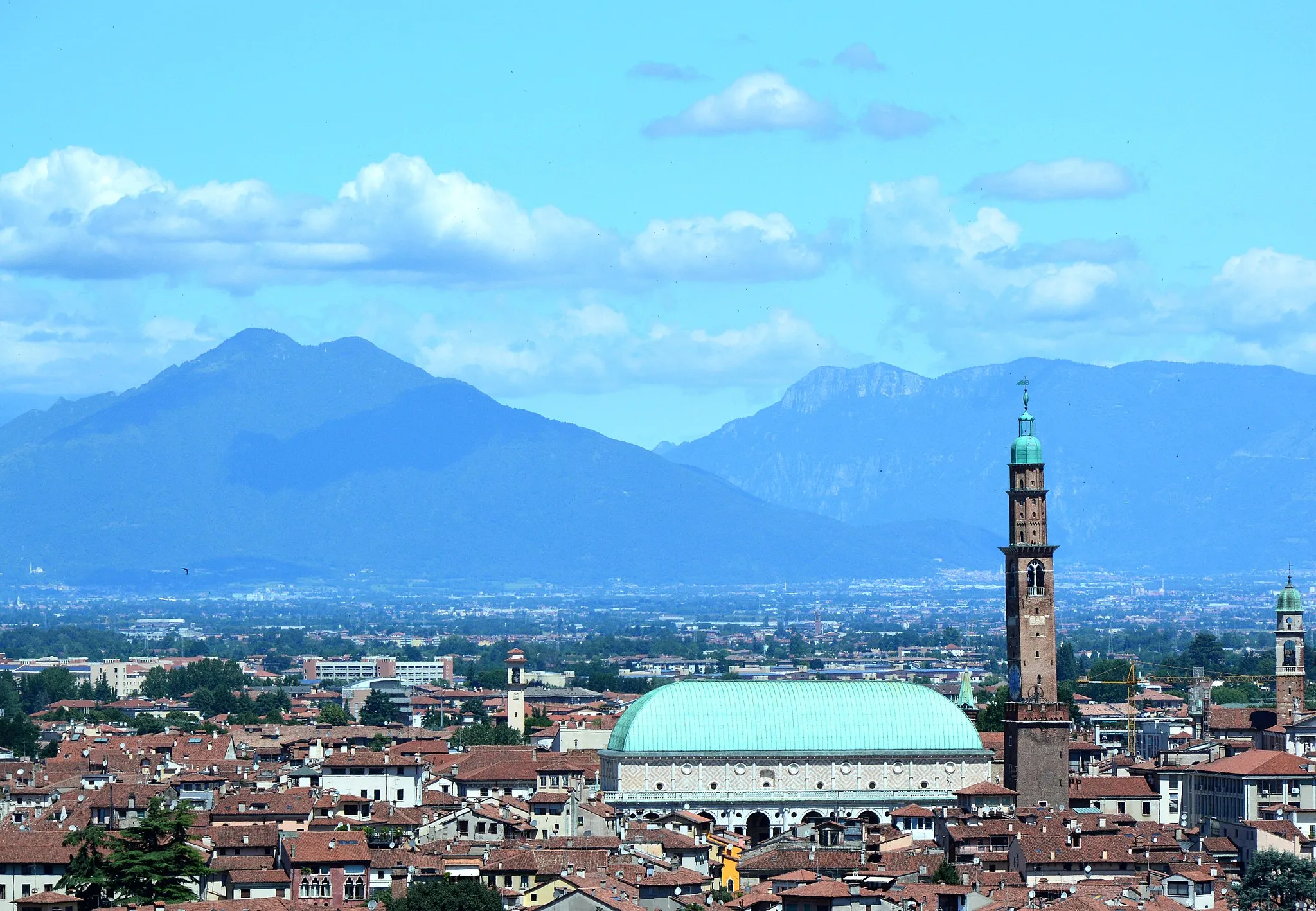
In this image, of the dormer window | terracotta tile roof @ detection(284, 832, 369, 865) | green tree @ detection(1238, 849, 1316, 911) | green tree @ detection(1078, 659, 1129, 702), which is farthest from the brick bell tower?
green tree @ detection(1078, 659, 1129, 702)

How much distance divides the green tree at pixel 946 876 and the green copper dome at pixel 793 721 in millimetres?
24688

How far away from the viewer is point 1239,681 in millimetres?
159375

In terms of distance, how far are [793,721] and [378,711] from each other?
61817 millimetres

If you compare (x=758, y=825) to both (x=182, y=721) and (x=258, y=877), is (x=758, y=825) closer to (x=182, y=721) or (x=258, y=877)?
(x=258, y=877)

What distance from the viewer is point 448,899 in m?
57.1

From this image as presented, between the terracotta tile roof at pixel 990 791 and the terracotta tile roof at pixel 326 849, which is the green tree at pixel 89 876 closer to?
the terracotta tile roof at pixel 326 849

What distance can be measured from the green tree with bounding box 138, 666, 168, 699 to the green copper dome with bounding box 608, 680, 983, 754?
8291cm

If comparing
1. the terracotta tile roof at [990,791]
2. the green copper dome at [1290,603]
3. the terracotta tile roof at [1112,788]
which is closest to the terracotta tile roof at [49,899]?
the terracotta tile roof at [990,791]

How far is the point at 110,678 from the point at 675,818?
366 ft

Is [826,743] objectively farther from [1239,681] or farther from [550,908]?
[1239,681]

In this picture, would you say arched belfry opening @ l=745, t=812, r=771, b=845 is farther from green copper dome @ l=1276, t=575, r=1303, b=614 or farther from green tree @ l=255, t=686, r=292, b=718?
green tree @ l=255, t=686, r=292, b=718

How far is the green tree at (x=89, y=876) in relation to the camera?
60.2 m

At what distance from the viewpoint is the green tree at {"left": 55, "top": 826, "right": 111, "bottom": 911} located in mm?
60156

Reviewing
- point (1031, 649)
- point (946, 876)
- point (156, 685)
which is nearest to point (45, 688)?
point (156, 685)
